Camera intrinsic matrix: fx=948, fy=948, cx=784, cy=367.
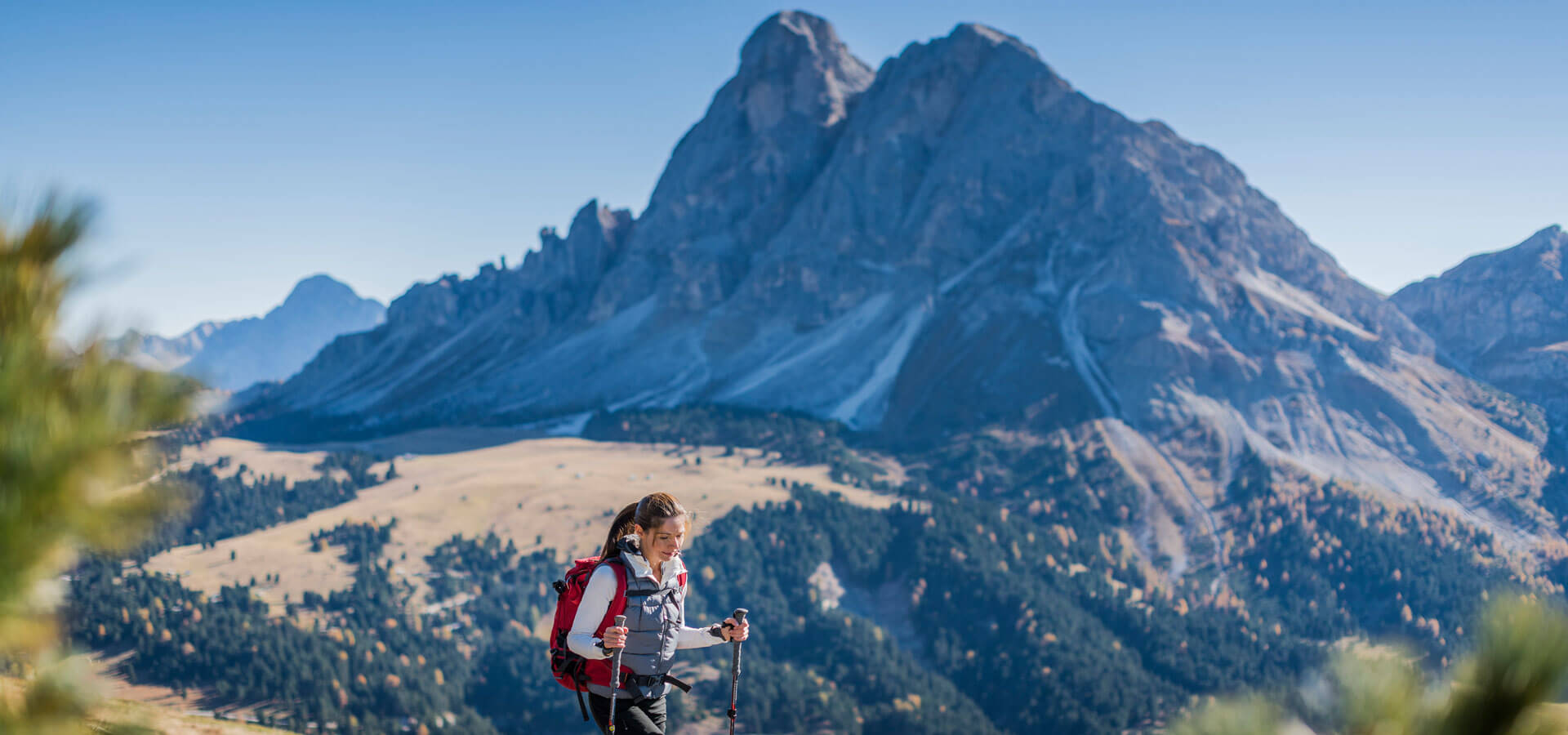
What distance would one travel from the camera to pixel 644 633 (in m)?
8.85

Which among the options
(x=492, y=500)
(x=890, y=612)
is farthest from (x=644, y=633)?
(x=492, y=500)

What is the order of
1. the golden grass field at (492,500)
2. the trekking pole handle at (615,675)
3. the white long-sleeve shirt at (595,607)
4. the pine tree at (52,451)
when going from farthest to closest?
the golden grass field at (492,500) → the white long-sleeve shirt at (595,607) → the trekking pole handle at (615,675) → the pine tree at (52,451)

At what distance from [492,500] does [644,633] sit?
14370 cm

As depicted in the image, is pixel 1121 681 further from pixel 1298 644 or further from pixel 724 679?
pixel 724 679

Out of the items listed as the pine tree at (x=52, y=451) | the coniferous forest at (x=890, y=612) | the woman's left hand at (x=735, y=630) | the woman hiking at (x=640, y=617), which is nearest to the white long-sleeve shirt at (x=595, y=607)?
the woman hiking at (x=640, y=617)

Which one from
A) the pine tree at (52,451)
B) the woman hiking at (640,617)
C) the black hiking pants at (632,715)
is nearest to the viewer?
the pine tree at (52,451)

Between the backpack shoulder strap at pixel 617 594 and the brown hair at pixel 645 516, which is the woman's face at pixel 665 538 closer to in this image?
the brown hair at pixel 645 516

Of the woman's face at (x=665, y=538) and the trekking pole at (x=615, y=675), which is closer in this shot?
the trekking pole at (x=615, y=675)

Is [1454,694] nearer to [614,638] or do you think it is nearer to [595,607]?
[614,638]

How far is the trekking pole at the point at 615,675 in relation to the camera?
8422mm

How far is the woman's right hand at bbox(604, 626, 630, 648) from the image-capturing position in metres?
8.32

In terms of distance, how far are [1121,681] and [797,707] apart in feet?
128

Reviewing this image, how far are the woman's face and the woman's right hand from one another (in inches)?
29.9

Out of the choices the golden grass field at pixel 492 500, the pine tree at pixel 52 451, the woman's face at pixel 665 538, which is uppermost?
the pine tree at pixel 52 451
